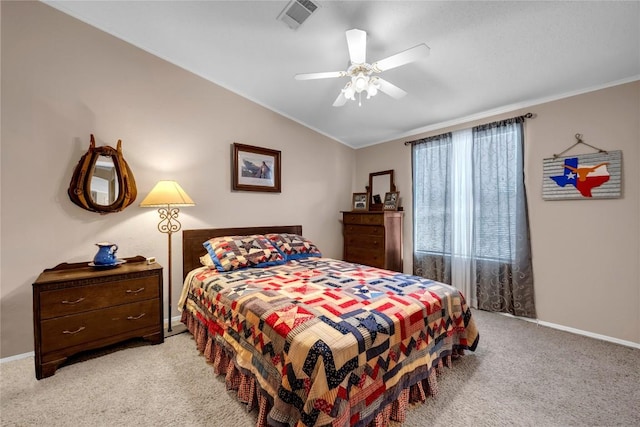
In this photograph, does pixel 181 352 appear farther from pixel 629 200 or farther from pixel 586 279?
pixel 629 200

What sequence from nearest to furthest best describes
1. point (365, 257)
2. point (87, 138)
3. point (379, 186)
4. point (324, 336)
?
point (324, 336) → point (87, 138) → point (365, 257) → point (379, 186)

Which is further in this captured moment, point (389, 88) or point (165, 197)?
point (165, 197)

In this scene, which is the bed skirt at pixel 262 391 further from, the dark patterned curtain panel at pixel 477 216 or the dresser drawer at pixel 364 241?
the dresser drawer at pixel 364 241

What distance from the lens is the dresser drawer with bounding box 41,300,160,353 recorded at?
6.28 feet

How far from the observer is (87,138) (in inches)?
93.5

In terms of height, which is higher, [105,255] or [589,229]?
[589,229]

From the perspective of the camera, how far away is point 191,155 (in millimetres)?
2951

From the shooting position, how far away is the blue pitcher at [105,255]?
2.24m

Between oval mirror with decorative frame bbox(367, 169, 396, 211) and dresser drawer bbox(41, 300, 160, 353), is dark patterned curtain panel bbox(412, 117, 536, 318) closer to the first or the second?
oval mirror with decorative frame bbox(367, 169, 396, 211)

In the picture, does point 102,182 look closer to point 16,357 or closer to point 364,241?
point 16,357

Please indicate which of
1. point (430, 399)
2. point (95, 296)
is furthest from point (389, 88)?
point (95, 296)

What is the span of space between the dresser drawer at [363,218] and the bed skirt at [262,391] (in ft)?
6.51

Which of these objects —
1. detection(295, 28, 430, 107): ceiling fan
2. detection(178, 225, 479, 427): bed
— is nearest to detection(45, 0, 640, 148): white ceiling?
detection(295, 28, 430, 107): ceiling fan

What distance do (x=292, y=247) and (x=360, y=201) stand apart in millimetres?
1807
